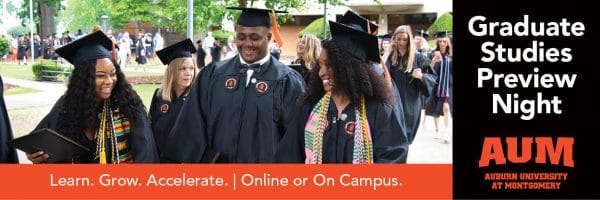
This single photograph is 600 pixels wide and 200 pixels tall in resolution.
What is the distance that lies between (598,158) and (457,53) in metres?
0.96

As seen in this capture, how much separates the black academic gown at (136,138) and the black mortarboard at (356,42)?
987mm

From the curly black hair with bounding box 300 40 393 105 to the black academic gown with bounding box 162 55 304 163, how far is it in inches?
17.3

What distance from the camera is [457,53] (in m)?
3.42

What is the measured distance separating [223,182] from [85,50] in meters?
1.04

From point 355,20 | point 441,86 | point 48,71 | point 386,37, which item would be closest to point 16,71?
point 48,71

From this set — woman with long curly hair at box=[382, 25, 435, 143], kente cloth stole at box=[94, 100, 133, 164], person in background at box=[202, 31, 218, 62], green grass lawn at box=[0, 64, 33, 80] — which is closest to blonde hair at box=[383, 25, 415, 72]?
woman with long curly hair at box=[382, 25, 435, 143]

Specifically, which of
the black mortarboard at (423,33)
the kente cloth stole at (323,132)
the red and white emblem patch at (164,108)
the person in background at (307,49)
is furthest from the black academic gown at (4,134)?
the black mortarboard at (423,33)

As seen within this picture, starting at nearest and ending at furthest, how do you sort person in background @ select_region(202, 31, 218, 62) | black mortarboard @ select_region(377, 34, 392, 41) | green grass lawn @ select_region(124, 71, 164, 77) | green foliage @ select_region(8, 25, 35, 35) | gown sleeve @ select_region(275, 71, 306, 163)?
gown sleeve @ select_region(275, 71, 306, 163), green grass lawn @ select_region(124, 71, 164, 77), green foliage @ select_region(8, 25, 35, 35), person in background @ select_region(202, 31, 218, 62), black mortarboard @ select_region(377, 34, 392, 41)

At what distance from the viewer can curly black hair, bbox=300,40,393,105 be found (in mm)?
2789

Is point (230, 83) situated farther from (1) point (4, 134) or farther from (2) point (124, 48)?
(1) point (4, 134)

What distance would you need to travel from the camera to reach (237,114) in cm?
327

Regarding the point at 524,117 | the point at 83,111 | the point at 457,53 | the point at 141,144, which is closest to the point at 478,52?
the point at 457,53

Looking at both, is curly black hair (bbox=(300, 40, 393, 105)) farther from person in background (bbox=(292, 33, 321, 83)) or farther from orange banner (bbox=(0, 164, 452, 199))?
person in background (bbox=(292, 33, 321, 83))

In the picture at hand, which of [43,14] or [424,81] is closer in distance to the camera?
[43,14]
